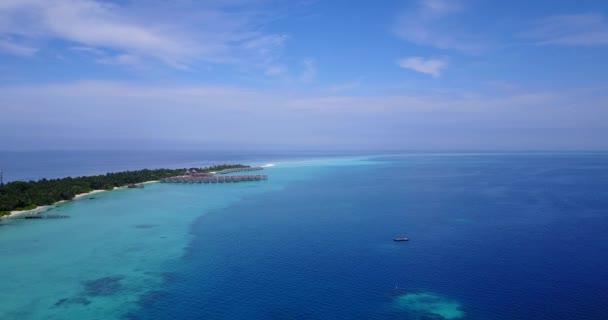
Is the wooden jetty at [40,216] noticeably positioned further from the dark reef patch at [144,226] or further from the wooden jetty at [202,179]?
the wooden jetty at [202,179]

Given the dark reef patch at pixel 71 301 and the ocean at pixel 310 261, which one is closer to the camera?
the ocean at pixel 310 261

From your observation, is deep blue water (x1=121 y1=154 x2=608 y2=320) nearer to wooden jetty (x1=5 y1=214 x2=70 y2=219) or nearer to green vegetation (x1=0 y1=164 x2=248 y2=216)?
wooden jetty (x1=5 y1=214 x2=70 y2=219)

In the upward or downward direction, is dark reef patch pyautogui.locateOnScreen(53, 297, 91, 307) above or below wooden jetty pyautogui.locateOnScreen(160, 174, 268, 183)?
below

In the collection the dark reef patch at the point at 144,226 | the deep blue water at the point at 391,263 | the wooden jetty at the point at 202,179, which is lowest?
the deep blue water at the point at 391,263

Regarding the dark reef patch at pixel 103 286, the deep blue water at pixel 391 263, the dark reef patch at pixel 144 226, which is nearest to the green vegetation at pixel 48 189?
the dark reef patch at pixel 144 226

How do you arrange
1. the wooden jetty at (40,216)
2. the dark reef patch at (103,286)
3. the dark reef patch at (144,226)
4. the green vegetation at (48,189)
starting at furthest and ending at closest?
the green vegetation at (48,189)
the wooden jetty at (40,216)
the dark reef patch at (144,226)
the dark reef patch at (103,286)

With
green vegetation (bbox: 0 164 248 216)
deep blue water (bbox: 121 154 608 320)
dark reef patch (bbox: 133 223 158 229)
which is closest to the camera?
deep blue water (bbox: 121 154 608 320)

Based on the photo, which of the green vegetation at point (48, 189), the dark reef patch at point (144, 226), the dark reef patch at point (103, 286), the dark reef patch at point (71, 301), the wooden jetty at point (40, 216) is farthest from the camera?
the green vegetation at point (48, 189)

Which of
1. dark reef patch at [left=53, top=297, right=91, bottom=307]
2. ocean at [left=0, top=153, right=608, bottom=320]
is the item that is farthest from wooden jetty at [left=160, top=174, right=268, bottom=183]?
dark reef patch at [left=53, top=297, right=91, bottom=307]
